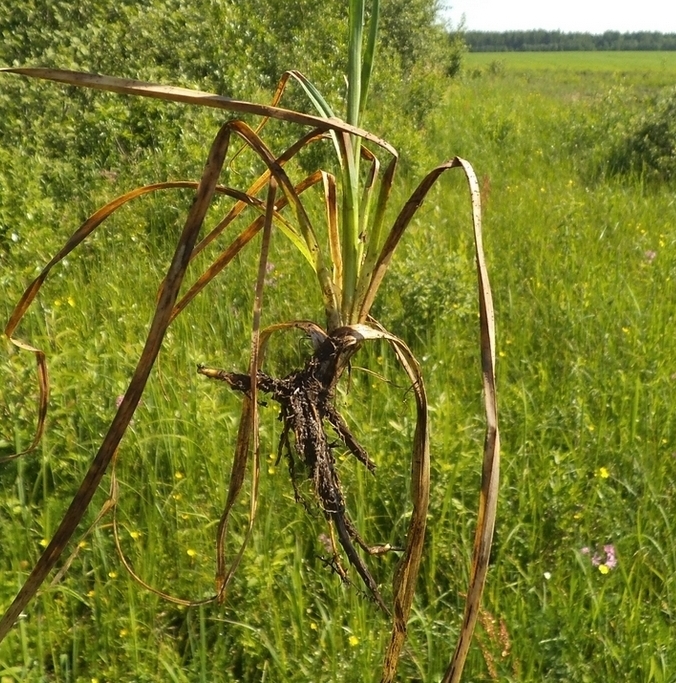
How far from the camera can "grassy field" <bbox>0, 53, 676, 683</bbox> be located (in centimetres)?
124

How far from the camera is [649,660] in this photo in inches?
45.5

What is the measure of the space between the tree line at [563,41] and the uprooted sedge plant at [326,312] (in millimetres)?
71191

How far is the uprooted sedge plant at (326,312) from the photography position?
0.51 metres

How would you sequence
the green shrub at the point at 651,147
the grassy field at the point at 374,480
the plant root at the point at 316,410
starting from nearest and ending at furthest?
the plant root at the point at 316,410, the grassy field at the point at 374,480, the green shrub at the point at 651,147

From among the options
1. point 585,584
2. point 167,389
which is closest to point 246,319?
point 167,389

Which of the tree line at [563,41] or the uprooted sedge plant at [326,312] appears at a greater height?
the tree line at [563,41]

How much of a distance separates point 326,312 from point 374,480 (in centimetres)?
92

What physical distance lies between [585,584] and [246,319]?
1527mm

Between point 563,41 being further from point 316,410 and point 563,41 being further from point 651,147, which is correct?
point 316,410

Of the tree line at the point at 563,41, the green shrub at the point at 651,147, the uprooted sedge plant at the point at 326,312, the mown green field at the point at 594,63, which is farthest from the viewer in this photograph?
the tree line at the point at 563,41

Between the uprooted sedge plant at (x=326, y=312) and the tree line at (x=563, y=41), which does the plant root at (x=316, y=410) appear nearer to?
the uprooted sedge plant at (x=326, y=312)

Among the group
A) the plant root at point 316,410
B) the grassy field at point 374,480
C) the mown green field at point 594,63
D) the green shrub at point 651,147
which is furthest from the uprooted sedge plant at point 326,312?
the mown green field at point 594,63

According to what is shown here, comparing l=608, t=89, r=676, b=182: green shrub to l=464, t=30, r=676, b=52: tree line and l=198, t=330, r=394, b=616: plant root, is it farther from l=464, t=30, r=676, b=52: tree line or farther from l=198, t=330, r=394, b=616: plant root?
l=464, t=30, r=676, b=52: tree line

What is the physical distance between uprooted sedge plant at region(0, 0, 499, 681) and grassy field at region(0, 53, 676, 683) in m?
0.26
